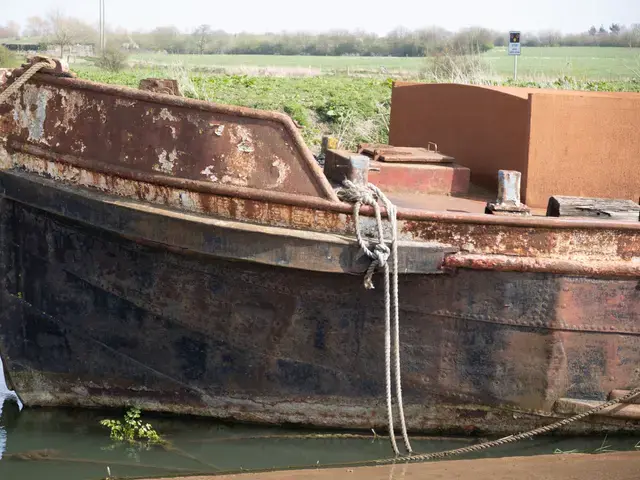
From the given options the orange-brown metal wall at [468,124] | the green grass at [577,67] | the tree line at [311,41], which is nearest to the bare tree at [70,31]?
the tree line at [311,41]

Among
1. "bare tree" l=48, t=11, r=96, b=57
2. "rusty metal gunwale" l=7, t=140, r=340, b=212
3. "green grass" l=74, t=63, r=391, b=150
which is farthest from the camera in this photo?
"bare tree" l=48, t=11, r=96, b=57

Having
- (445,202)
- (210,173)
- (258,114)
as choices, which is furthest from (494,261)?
(210,173)

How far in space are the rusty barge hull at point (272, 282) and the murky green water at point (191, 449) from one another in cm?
12

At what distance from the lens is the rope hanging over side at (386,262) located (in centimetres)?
471

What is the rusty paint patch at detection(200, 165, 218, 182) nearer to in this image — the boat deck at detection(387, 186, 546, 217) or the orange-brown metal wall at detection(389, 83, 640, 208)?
the boat deck at detection(387, 186, 546, 217)

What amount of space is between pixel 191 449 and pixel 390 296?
150cm

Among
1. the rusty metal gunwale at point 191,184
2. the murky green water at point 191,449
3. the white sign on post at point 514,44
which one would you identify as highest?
the white sign on post at point 514,44

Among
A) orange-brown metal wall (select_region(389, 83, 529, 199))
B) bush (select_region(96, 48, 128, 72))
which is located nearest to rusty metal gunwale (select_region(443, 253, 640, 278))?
orange-brown metal wall (select_region(389, 83, 529, 199))

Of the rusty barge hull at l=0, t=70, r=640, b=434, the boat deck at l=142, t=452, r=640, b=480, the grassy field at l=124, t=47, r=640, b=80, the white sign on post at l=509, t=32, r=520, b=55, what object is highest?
the white sign on post at l=509, t=32, r=520, b=55

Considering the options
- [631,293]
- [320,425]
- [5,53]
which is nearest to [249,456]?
[320,425]

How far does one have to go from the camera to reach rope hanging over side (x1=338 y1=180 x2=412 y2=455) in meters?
4.71

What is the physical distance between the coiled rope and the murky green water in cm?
25

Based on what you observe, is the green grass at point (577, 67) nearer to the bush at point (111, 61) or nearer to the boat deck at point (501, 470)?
the boat deck at point (501, 470)

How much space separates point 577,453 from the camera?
521 cm
